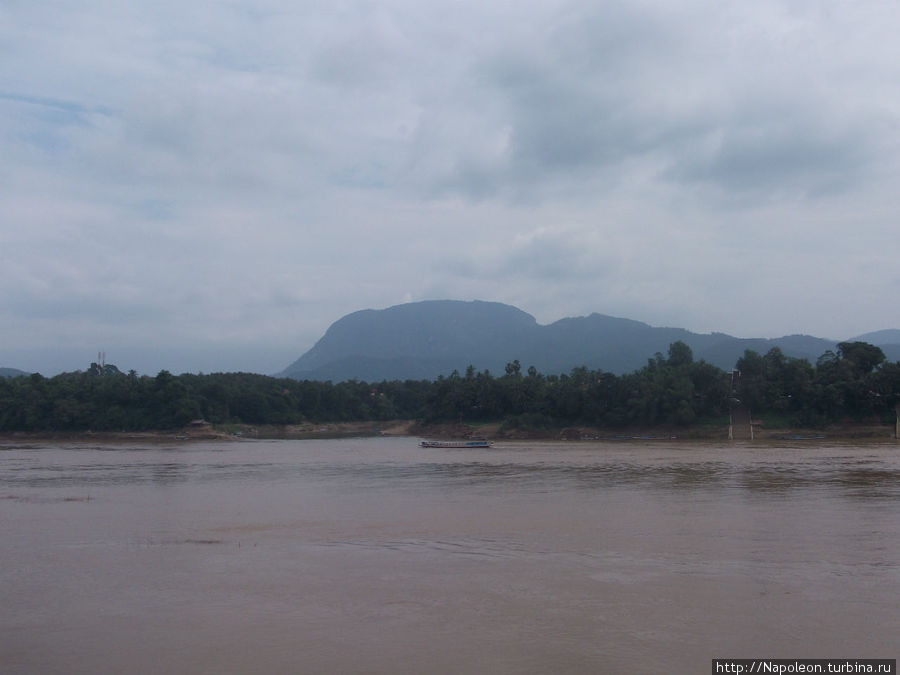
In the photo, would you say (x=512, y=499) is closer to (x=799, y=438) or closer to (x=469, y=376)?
(x=799, y=438)

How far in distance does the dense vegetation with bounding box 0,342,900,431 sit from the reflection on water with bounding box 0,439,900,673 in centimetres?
4390

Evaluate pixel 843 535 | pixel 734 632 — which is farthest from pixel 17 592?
pixel 843 535

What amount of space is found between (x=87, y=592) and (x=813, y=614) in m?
12.0

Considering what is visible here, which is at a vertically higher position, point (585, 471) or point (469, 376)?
point (469, 376)

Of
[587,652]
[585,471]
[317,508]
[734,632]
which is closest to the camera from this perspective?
[587,652]

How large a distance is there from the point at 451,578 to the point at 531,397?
75.7 meters

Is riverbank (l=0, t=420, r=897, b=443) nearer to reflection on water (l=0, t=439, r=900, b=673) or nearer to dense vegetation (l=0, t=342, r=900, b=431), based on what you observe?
dense vegetation (l=0, t=342, r=900, b=431)

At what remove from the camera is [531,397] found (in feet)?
289

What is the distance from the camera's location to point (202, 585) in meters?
13.0

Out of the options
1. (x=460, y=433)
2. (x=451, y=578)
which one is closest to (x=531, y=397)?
(x=460, y=433)

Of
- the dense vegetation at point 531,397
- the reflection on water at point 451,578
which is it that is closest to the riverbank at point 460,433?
the dense vegetation at point 531,397

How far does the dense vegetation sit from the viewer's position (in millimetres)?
66750

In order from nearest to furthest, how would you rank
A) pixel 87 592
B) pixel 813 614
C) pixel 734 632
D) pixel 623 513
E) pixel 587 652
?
pixel 587 652, pixel 734 632, pixel 813 614, pixel 87 592, pixel 623 513

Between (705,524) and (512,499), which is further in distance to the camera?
(512,499)
